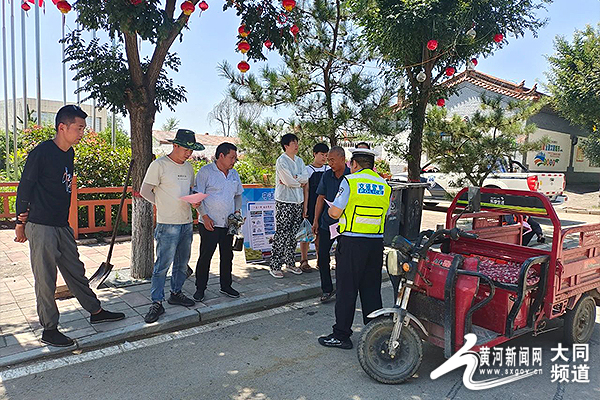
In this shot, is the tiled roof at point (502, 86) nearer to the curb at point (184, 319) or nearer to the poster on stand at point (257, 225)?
the poster on stand at point (257, 225)

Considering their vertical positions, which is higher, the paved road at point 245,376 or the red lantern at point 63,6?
the red lantern at point 63,6

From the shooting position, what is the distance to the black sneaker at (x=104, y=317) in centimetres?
407

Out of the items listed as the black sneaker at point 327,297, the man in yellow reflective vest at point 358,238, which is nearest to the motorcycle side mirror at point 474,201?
the man in yellow reflective vest at point 358,238

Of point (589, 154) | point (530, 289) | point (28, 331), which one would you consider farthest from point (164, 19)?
point (589, 154)

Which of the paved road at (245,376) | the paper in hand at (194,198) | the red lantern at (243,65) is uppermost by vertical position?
the red lantern at (243,65)

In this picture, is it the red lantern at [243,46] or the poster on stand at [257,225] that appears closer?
the red lantern at [243,46]

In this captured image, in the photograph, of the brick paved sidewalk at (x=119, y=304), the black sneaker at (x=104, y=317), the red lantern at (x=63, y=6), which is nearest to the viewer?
the brick paved sidewalk at (x=119, y=304)

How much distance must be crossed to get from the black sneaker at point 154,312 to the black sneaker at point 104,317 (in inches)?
10.5

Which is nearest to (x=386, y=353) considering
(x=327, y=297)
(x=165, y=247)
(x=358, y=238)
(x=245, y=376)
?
(x=358, y=238)

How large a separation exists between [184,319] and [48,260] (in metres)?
1.38

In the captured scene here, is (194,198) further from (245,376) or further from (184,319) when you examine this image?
(245,376)

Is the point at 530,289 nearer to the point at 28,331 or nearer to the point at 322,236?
the point at 322,236

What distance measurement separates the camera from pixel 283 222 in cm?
586

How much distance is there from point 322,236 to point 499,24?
4838mm
